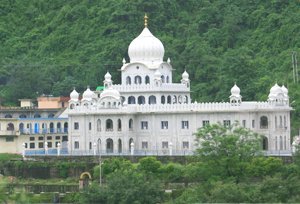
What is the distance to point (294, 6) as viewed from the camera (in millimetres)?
106125

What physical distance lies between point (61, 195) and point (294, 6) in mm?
42249

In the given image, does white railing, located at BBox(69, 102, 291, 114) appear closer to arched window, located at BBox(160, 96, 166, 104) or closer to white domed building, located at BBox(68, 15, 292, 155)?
white domed building, located at BBox(68, 15, 292, 155)

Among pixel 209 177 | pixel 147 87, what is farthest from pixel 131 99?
pixel 209 177

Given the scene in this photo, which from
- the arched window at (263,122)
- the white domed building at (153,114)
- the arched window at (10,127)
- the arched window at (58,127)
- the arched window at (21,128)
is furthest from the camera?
the arched window at (58,127)

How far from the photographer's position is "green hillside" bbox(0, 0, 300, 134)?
9444 centimetres

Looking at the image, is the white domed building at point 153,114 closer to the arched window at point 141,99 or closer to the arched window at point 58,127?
the arched window at point 141,99

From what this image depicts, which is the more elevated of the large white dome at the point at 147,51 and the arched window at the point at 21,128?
the large white dome at the point at 147,51

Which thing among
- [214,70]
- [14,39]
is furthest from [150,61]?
[14,39]

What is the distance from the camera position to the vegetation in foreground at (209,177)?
5966cm

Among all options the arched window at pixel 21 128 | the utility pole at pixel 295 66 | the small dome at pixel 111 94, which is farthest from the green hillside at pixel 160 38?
the arched window at pixel 21 128

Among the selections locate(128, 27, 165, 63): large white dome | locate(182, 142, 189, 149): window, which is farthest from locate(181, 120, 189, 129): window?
locate(128, 27, 165, 63): large white dome

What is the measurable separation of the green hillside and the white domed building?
9070mm

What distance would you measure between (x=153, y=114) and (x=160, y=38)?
1014 inches

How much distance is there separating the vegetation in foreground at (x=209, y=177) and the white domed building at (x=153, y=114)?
328 cm
